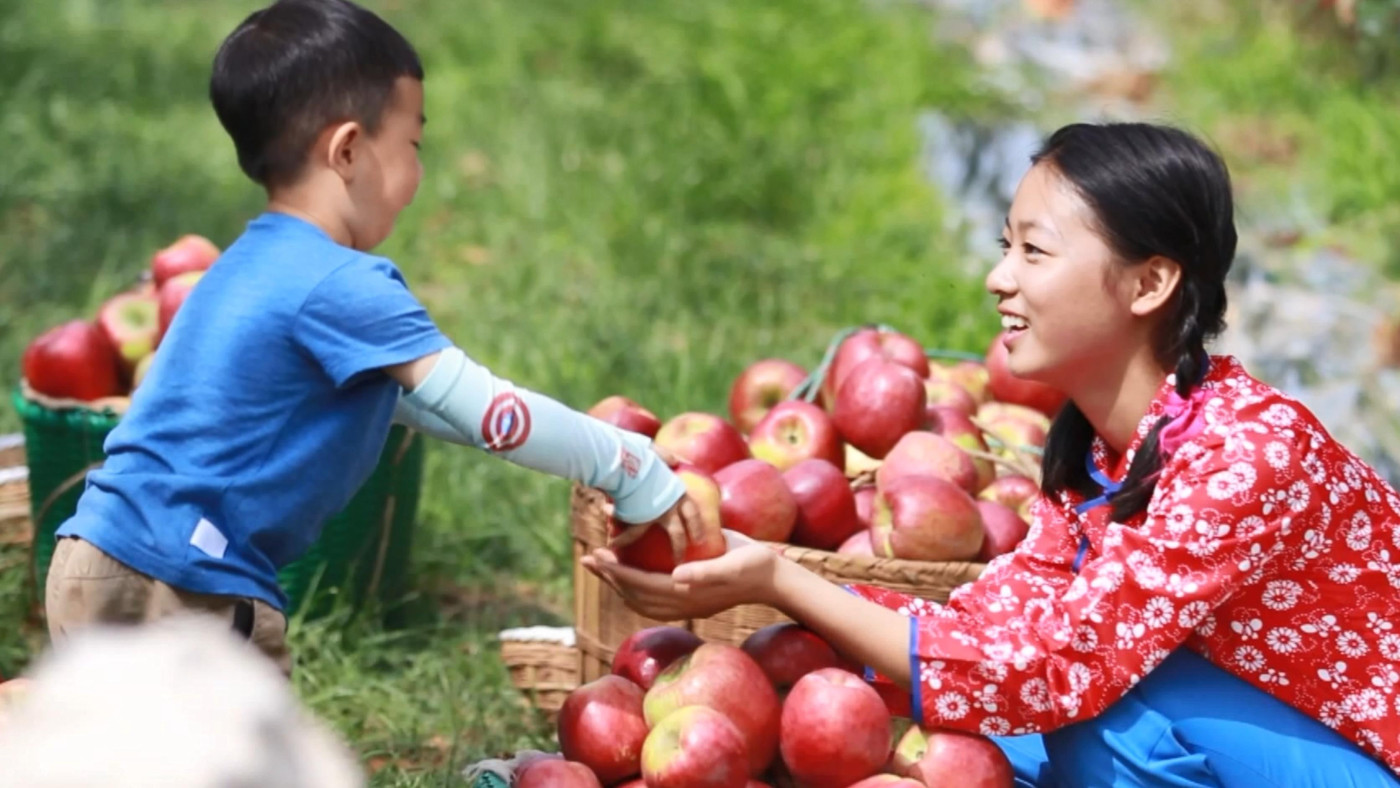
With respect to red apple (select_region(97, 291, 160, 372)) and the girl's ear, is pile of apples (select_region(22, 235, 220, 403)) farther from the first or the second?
the girl's ear

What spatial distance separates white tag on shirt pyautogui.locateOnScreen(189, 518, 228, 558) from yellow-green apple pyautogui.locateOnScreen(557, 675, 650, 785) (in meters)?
0.57

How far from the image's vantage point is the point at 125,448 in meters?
2.65

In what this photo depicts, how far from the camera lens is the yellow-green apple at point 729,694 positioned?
2438 millimetres

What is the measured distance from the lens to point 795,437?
3.52 m

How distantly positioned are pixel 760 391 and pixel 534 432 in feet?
4.87

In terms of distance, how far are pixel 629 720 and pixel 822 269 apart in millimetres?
3815

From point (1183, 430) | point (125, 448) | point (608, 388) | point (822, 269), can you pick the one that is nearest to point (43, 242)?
point (608, 388)

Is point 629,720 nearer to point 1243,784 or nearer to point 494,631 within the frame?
point 1243,784

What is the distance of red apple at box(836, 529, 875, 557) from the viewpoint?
3170mm

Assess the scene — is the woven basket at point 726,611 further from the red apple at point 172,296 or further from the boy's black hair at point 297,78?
the red apple at point 172,296

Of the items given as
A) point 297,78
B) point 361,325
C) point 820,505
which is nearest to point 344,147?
point 297,78

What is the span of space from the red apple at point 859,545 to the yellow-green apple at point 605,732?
29.3 inches

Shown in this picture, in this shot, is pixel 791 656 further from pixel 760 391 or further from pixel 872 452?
pixel 760 391

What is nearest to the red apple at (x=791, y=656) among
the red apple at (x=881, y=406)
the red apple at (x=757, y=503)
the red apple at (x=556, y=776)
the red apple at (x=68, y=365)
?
the red apple at (x=556, y=776)
